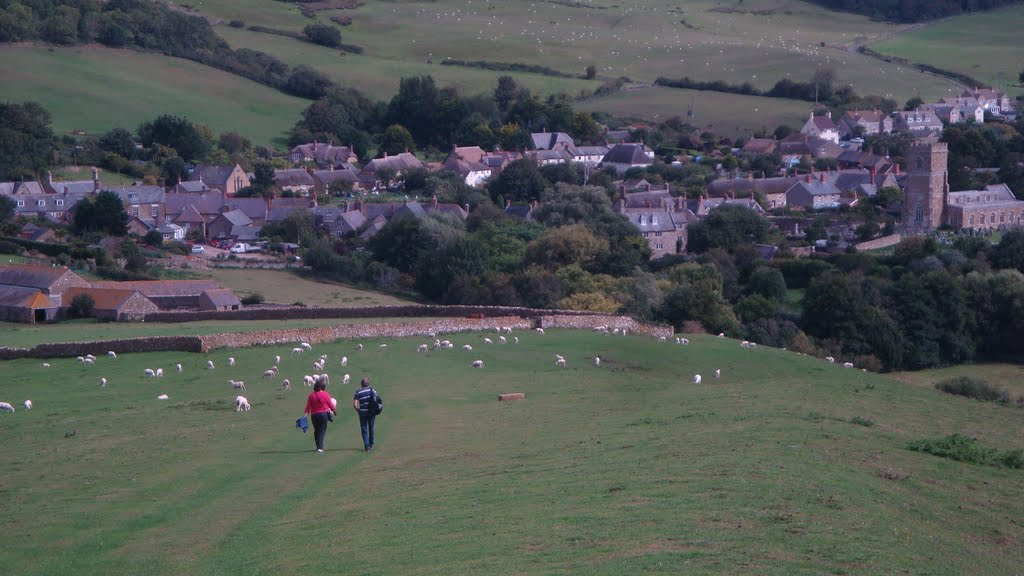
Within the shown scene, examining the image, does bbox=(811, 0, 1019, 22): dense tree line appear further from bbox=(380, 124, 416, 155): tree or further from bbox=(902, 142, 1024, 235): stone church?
bbox=(902, 142, 1024, 235): stone church

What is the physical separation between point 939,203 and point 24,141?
6770 centimetres

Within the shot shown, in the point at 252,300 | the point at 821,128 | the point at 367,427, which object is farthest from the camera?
the point at 821,128

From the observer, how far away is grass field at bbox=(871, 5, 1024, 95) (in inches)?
6043

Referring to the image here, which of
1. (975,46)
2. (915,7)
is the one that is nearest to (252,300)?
(975,46)

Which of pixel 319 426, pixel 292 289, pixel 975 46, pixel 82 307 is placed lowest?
pixel 292 289

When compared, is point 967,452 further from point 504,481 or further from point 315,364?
point 315,364

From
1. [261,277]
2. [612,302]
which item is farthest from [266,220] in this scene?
[612,302]

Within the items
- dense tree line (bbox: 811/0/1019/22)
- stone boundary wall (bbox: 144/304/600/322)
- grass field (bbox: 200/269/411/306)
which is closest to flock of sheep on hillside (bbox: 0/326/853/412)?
stone boundary wall (bbox: 144/304/600/322)

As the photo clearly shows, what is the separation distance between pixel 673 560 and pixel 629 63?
524 ft

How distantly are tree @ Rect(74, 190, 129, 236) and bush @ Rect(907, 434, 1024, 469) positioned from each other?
209 ft

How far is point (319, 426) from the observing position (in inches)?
793

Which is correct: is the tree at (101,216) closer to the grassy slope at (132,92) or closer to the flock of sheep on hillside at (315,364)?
the grassy slope at (132,92)

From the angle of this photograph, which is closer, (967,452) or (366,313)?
(967,452)

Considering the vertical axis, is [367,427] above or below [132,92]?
below
